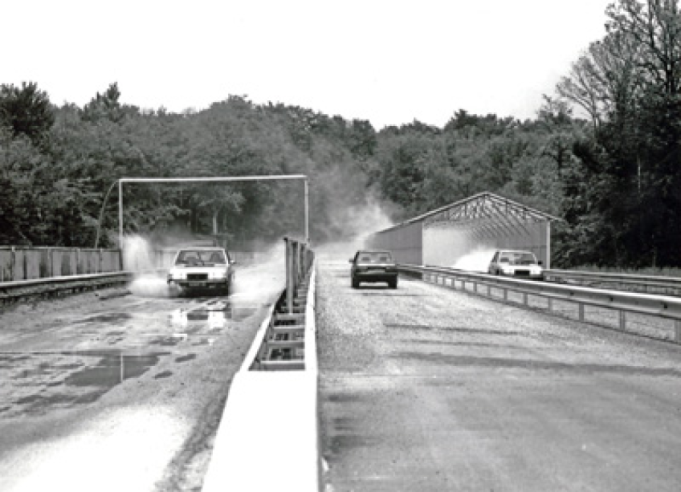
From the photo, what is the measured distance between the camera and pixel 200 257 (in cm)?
2691

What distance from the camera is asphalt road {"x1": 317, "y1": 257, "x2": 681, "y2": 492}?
192 inches

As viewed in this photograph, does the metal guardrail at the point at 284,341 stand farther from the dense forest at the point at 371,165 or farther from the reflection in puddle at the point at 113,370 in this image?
the dense forest at the point at 371,165

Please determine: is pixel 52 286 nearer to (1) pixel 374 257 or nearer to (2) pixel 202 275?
(2) pixel 202 275

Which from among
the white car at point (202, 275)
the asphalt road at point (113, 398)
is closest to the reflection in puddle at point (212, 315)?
the asphalt road at point (113, 398)

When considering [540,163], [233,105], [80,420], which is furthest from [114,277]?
[233,105]

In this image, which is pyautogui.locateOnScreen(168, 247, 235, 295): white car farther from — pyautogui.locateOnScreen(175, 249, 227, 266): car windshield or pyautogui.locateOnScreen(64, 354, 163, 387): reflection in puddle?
pyautogui.locateOnScreen(64, 354, 163, 387): reflection in puddle

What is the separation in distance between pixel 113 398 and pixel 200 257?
1931 centimetres

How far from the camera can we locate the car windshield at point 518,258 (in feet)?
106

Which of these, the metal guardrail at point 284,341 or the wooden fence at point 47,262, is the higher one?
the wooden fence at point 47,262

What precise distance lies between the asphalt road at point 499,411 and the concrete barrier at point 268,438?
66 centimetres

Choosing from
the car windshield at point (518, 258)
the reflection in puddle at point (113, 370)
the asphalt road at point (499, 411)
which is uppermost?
the car windshield at point (518, 258)

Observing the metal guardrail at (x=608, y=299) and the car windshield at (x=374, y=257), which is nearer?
the metal guardrail at (x=608, y=299)

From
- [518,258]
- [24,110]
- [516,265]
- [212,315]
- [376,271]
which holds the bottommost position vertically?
[212,315]

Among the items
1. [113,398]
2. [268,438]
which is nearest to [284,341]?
[113,398]
